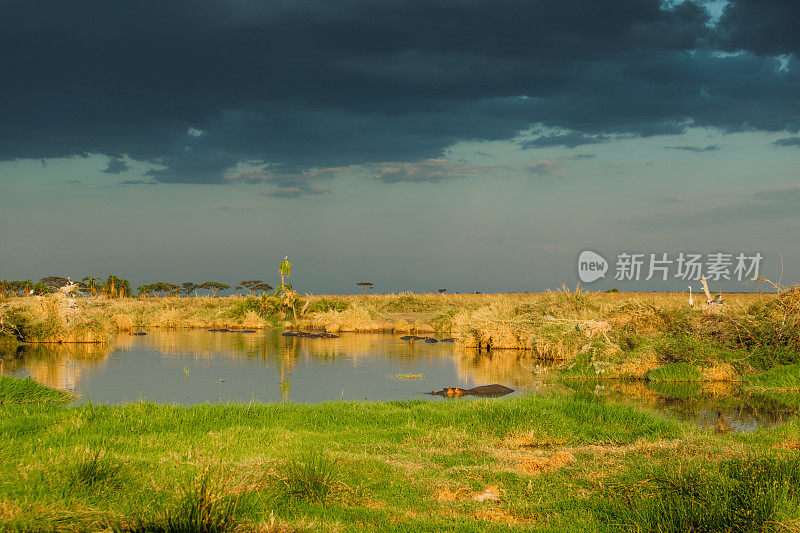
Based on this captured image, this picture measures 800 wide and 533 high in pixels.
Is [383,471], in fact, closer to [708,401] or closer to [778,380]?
[708,401]

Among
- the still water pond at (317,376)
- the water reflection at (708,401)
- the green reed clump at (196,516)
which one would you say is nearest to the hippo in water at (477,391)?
the still water pond at (317,376)

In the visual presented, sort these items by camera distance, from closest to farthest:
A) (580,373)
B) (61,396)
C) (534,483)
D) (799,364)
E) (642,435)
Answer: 1. (534,483)
2. (642,435)
3. (61,396)
4. (799,364)
5. (580,373)

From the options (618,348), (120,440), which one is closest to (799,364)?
(618,348)

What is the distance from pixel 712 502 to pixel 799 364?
18171 mm

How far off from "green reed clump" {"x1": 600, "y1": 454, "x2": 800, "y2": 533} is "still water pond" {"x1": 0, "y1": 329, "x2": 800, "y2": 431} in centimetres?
828

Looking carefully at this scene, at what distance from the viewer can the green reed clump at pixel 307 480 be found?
8352 mm

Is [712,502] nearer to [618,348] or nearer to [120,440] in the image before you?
[120,440]

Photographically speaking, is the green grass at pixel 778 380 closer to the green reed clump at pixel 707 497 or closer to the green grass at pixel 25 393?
the green reed clump at pixel 707 497

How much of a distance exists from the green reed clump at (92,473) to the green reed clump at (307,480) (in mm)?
2039

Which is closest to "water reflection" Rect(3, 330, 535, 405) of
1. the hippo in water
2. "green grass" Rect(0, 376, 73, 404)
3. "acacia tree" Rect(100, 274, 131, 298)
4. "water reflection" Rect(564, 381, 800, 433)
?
the hippo in water

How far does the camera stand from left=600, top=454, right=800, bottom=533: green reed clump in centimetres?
683

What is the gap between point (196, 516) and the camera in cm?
609

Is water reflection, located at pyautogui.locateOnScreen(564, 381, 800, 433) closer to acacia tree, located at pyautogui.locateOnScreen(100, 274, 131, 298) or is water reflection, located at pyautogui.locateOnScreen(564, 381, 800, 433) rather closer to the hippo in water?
the hippo in water

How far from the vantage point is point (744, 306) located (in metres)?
26.0
